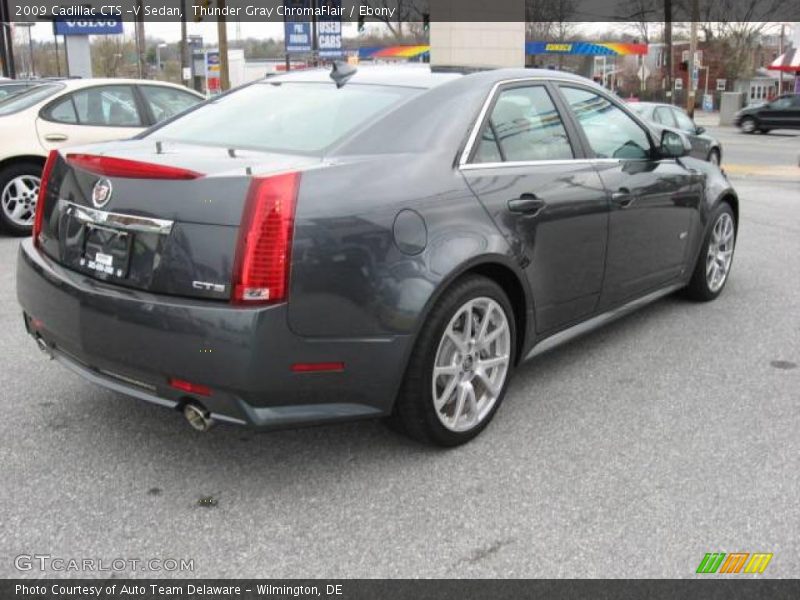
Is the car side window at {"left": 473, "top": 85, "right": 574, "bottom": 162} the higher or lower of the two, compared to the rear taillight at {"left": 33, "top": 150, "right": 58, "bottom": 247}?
higher

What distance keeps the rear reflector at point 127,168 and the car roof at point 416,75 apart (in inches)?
50.3

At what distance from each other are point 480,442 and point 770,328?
271cm

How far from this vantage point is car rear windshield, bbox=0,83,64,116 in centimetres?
824

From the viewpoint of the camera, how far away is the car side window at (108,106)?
28.0 feet

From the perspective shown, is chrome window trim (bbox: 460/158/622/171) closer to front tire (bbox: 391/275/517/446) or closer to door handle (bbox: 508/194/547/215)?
door handle (bbox: 508/194/547/215)

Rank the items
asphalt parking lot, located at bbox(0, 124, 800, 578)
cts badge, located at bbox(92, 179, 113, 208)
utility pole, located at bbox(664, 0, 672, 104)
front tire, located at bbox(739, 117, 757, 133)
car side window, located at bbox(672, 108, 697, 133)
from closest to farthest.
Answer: asphalt parking lot, located at bbox(0, 124, 800, 578)
cts badge, located at bbox(92, 179, 113, 208)
car side window, located at bbox(672, 108, 697, 133)
front tire, located at bbox(739, 117, 757, 133)
utility pole, located at bbox(664, 0, 672, 104)

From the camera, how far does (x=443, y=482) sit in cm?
321

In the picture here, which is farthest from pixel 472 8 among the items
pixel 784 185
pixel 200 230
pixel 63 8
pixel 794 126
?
pixel 200 230

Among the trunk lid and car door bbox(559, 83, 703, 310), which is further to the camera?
car door bbox(559, 83, 703, 310)

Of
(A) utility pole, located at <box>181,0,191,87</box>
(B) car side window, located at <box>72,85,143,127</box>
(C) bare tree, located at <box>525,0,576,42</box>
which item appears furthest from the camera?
(C) bare tree, located at <box>525,0,576,42</box>

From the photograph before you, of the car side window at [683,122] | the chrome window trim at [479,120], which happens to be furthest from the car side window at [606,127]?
the car side window at [683,122]

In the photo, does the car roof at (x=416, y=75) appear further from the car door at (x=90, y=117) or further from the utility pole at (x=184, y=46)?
the utility pole at (x=184, y=46)

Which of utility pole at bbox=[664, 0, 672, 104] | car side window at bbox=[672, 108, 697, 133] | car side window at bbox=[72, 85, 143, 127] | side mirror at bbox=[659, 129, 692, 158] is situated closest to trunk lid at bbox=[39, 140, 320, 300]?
side mirror at bbox=[659, 129, 692, 158]

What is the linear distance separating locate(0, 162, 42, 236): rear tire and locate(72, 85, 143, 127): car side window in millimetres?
822
